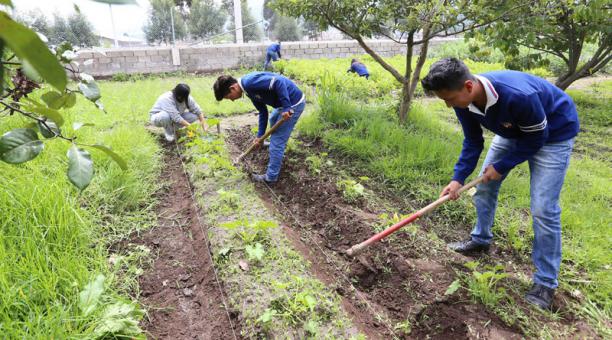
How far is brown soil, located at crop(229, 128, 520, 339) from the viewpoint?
244cm

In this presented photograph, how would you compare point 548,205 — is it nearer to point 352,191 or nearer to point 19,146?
point 352,191

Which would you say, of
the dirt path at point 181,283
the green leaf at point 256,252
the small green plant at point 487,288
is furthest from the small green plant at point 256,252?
the small green plant at point 487,288

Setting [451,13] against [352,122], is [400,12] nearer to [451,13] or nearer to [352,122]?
[451,13]

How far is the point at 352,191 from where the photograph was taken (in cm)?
385

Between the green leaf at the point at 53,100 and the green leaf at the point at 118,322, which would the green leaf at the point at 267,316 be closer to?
the green leaf at the point at 118,322

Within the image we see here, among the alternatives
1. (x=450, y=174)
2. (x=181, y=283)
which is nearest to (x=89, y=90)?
(x=181, y=283)

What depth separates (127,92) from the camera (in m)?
8.15

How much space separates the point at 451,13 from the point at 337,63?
24.5 ft

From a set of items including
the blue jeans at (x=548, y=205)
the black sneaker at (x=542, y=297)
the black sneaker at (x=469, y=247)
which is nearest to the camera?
the blue jeans at (x=548, y=205)

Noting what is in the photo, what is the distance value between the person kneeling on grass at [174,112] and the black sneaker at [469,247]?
367 centimetres

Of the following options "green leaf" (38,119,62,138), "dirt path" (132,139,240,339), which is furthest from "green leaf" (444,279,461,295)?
"green leaf" (38,119,62,138)

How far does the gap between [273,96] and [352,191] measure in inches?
59.2

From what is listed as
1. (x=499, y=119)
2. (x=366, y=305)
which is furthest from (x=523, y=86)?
(x=366, y=305)

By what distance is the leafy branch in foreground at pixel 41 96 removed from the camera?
0.98ft
